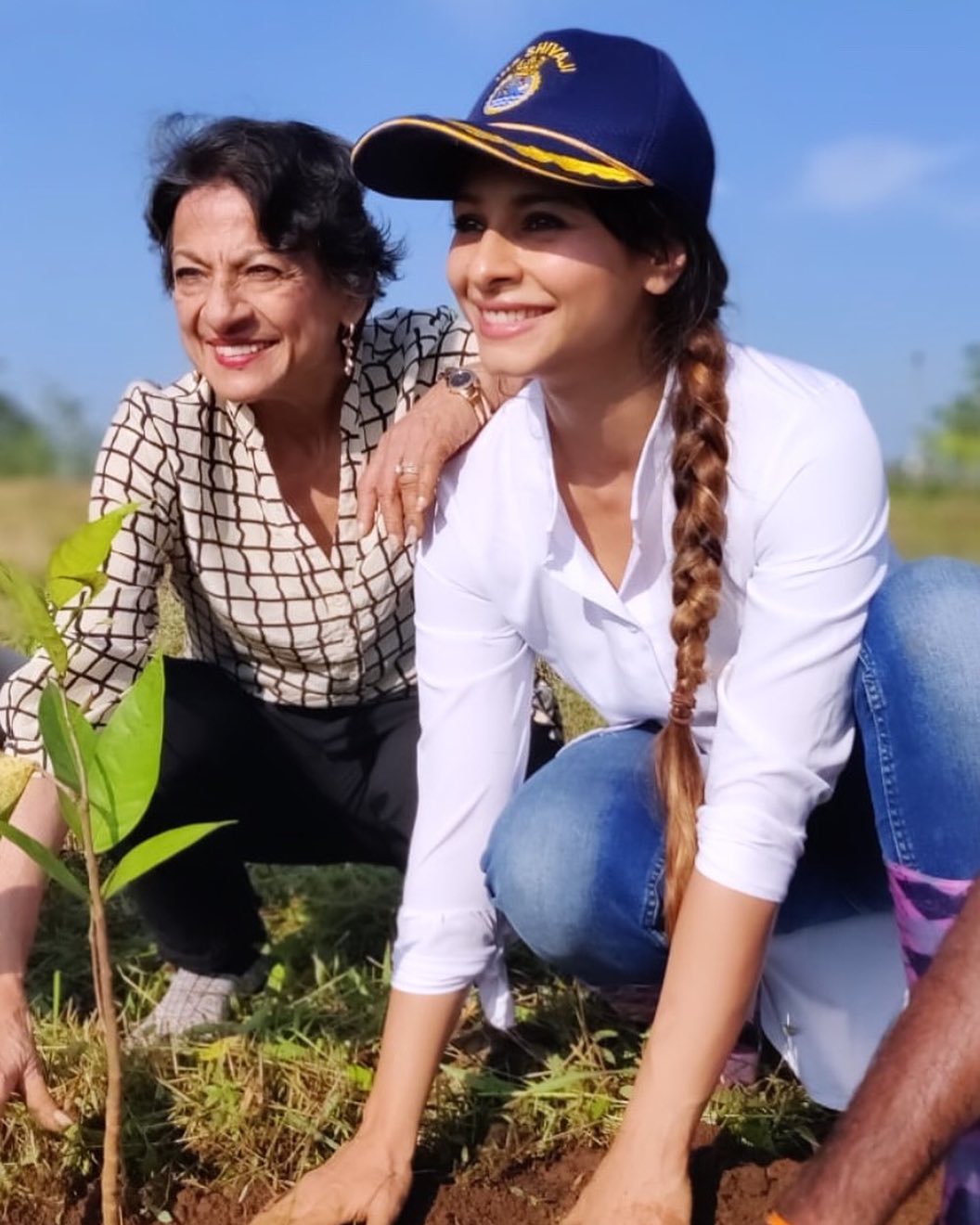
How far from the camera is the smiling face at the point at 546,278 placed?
57.5 inches

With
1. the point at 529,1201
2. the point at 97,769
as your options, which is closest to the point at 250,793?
the point at 529,1201

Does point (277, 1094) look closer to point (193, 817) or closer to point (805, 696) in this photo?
point (193, 817)

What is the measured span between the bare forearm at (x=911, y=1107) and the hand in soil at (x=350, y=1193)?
584 mm

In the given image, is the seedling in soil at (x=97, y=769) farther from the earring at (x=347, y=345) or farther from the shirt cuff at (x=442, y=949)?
the earring at (x=347, y=345)

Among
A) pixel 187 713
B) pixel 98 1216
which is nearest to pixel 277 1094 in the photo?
pixel 98 1216

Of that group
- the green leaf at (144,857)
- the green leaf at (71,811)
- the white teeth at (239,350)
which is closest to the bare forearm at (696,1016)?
the green leaf at (144,857)

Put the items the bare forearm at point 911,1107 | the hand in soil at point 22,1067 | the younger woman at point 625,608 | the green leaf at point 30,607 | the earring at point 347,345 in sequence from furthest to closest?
the earring at point 347,345, the hand in soil at point 22,1067, the younger woman at point 625,608, the green leaf at point 30,607, the bare forearm at point 911,1107

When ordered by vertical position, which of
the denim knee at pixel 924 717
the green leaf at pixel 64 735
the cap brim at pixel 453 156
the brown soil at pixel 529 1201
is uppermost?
the cap brim at pixel 453 156

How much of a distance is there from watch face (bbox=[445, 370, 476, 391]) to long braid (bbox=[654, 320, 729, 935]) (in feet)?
1.30

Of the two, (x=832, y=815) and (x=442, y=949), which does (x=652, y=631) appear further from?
(x=442, y=949)

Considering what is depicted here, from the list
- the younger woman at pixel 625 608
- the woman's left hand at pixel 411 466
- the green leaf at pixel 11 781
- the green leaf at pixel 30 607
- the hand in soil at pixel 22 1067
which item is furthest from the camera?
the woman's left hand at pixel 411 466

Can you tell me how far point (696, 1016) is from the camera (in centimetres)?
143

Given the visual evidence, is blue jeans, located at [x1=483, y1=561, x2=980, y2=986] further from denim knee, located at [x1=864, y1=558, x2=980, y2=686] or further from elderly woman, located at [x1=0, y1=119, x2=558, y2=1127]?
elderly woman, located at [x1=0, y1=119, x2=558, y2=1127]

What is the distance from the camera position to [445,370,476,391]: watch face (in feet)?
6.12
